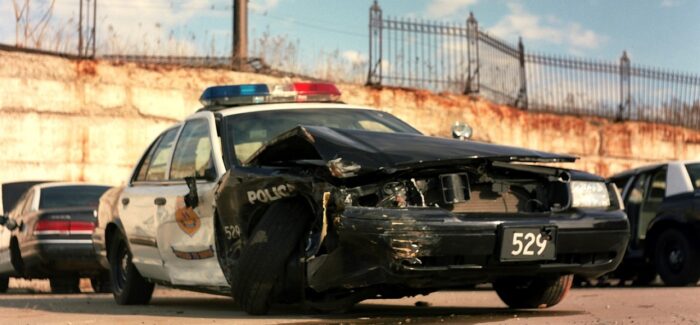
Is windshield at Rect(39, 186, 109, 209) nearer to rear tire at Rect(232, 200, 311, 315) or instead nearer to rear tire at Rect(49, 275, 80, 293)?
rear tire at Rect(49, 275, 80, 293)

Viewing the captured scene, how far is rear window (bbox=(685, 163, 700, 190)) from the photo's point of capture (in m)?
13.4

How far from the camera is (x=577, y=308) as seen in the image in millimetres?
8492

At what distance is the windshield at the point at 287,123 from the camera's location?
8.59 m

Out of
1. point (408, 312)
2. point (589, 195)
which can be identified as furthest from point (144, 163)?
point (589, 195)

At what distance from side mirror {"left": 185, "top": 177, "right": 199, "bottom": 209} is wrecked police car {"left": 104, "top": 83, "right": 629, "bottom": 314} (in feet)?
0.03

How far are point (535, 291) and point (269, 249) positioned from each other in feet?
6.47

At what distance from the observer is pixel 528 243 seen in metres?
6.96

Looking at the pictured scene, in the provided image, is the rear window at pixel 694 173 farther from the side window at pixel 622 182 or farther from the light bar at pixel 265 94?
the light bar at pixel 265 94

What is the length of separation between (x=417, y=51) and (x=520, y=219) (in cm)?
1592

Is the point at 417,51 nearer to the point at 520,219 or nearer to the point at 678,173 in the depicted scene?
the point at 678,173

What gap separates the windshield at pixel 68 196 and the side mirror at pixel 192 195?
6653mm

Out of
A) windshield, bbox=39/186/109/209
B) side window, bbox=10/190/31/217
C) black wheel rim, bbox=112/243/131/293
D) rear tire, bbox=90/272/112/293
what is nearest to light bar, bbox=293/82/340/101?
black wheel rim, bbox=112/243/131/293

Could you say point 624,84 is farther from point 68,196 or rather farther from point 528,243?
point 528,243

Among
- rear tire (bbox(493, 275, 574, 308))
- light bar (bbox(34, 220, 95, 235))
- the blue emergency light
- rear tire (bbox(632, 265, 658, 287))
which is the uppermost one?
the blue emergency light
